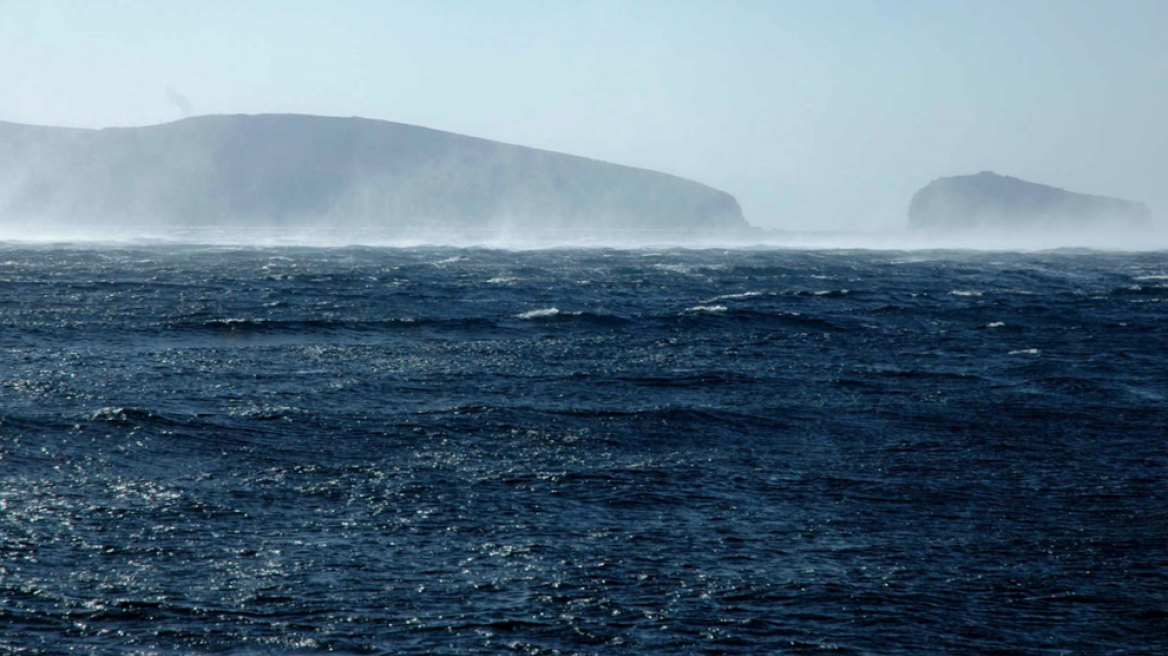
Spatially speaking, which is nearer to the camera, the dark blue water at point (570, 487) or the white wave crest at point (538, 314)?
the dark blue water at point (570, 487)

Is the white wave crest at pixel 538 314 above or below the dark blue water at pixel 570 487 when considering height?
above

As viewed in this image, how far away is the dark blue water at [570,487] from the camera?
54.1ft

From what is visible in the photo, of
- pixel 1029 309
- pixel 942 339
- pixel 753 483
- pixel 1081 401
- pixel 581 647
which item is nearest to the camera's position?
pixel 581 647

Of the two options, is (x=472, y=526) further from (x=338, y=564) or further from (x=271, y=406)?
(x=271, y=406)

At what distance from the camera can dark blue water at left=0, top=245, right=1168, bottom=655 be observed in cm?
1650

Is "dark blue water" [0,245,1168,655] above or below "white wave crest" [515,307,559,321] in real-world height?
below

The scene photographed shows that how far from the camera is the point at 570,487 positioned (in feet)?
77.7

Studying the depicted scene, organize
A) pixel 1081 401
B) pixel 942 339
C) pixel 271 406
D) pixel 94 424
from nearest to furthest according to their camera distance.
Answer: pixel 94 424 < pixel 271 406 < pixel 1081 401 < pixel 942 339

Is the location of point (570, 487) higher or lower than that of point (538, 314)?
lower

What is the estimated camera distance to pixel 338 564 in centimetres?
1855

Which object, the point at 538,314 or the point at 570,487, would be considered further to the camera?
the point at 538,314

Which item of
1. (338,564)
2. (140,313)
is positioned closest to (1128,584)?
(338,564)

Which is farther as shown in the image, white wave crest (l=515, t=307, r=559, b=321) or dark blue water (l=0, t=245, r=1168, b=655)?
white wave crest (l=515, t=307, r=559, b=321)

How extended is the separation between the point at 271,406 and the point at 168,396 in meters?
3.37
